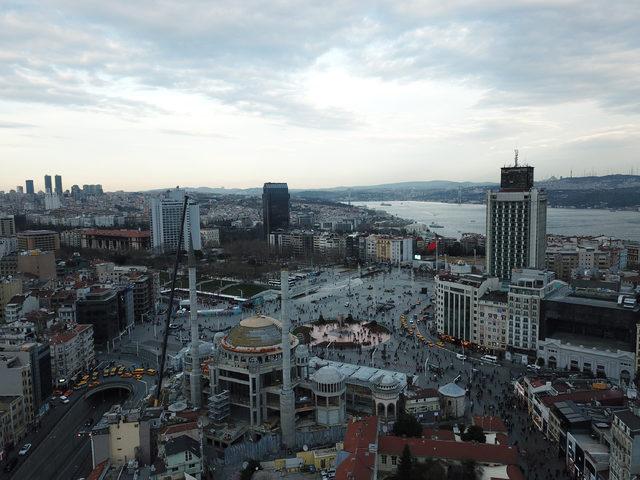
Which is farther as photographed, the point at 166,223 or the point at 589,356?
the point at 166,223

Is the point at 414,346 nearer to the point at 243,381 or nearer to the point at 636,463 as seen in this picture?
the point at 243,381

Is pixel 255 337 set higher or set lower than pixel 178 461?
higher

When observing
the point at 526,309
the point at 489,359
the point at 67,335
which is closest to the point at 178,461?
the point at 67,335

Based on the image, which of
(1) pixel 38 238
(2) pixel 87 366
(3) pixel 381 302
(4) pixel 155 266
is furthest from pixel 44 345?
(1) pixel 38 238

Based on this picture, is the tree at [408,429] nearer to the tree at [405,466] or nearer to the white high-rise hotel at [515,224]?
the tree at [405,466]

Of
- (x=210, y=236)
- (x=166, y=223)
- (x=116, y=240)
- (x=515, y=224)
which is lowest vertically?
(x=210, y=236)

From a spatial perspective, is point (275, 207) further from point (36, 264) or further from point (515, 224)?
point (515, 224)

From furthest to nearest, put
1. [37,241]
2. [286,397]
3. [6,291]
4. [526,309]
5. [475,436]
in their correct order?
[37,241] < [6,291] < [526,309] < [286,397] < [475,436]
